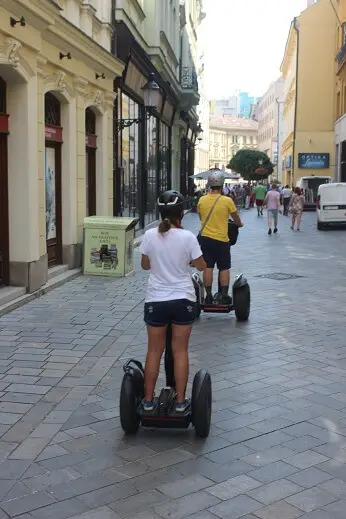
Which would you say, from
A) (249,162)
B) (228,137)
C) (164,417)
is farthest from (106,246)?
(228,137)

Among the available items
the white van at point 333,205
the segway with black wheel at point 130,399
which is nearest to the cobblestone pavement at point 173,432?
the segway with black wheel at point 130,399

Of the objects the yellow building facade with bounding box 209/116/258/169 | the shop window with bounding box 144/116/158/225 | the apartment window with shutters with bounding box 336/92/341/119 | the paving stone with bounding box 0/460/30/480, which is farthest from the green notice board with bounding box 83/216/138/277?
the yellow building facade with bounding box 209/116/258/169

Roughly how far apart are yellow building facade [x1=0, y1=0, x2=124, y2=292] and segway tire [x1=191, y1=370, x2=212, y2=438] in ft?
16.8

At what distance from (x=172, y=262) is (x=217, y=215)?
354 cm

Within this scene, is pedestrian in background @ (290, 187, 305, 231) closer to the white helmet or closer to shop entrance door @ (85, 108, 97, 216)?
shop entrance door @ (85, 108, 97, 216)

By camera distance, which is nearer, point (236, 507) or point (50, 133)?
point (236, 507)

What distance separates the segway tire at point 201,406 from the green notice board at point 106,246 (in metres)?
6.77

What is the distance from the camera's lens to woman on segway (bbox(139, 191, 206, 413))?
14.1 ft

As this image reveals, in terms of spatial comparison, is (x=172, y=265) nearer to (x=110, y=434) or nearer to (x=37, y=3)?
(x=110, y=434)

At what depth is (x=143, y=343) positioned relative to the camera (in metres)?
6.83

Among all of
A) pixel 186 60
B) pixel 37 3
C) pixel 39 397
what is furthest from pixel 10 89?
pixel 186 60

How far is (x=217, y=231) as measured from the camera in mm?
7805

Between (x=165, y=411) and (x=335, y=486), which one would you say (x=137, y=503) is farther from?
(x=335, y=486)

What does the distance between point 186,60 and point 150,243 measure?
2818 centimetres
